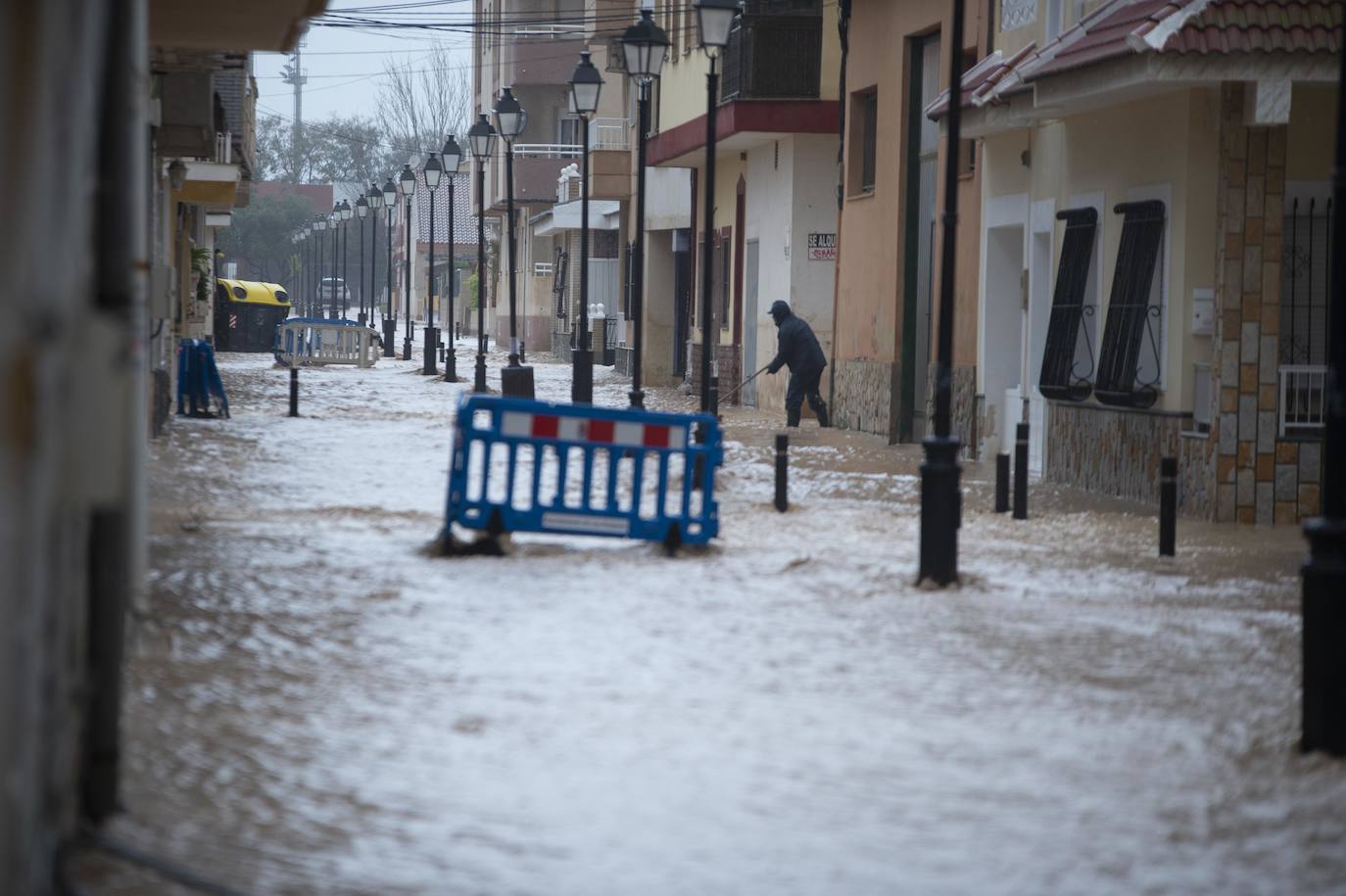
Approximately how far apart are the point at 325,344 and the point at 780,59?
62.0 ft

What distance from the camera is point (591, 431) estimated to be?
1290 centimetres

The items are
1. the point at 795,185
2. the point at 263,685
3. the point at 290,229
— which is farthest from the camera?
the point at 290,229

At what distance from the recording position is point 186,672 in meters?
8.44

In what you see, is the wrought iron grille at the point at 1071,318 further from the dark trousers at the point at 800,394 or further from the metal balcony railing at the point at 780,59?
the metal balcony railing at the point at 780,59

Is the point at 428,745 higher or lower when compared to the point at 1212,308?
lower

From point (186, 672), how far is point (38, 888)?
363 centimetres

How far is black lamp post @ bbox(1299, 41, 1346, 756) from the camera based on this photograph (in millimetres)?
7148

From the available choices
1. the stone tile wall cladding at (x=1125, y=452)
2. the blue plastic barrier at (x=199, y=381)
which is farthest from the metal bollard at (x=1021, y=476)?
the blue plastic barrier at (x=199, y=381)

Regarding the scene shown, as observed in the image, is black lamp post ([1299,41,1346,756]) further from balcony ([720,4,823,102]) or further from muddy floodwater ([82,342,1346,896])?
balcony ([720,4,823,102])

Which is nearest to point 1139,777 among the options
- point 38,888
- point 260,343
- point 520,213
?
point 38,888

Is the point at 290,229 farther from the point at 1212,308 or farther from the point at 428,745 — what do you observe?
the point at 428,745

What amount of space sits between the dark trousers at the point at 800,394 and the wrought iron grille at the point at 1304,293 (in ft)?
37.8

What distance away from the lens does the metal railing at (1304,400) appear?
51.3ft

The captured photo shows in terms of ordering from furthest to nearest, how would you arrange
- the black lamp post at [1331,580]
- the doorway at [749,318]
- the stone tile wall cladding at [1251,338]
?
the doorway at [749,318], the stone tile wall cladding at [1251,338], the black lamp post at [1331,580]
